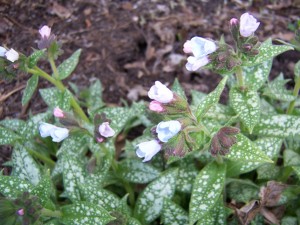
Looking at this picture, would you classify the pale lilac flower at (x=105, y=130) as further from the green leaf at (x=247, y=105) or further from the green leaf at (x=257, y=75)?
the green leaf at (x=257, y=75)

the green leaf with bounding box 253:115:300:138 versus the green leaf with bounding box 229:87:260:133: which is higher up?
the green leaf with bounding box 229:87:260:133

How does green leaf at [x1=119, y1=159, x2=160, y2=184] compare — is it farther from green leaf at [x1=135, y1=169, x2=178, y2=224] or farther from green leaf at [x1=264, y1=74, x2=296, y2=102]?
green leaf at [x1=264, y1=74, x2=296, y2=102]

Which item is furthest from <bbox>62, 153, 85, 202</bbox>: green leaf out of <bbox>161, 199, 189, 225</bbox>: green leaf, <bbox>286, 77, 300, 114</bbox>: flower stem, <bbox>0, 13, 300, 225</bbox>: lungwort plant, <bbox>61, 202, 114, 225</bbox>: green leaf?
<bbox>286, 77, 300, 114</bbox>: flower stem

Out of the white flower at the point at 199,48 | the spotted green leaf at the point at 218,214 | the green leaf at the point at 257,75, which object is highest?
the white flower at the point at 199,48

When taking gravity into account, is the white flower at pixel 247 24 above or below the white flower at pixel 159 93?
above

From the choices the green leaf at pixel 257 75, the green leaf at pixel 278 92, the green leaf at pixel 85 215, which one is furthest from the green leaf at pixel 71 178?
the green leaf at pixel 278 92

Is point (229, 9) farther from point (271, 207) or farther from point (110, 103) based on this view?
point (271, 207)

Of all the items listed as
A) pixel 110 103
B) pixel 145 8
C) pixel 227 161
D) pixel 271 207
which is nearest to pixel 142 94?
pixel 110 103
